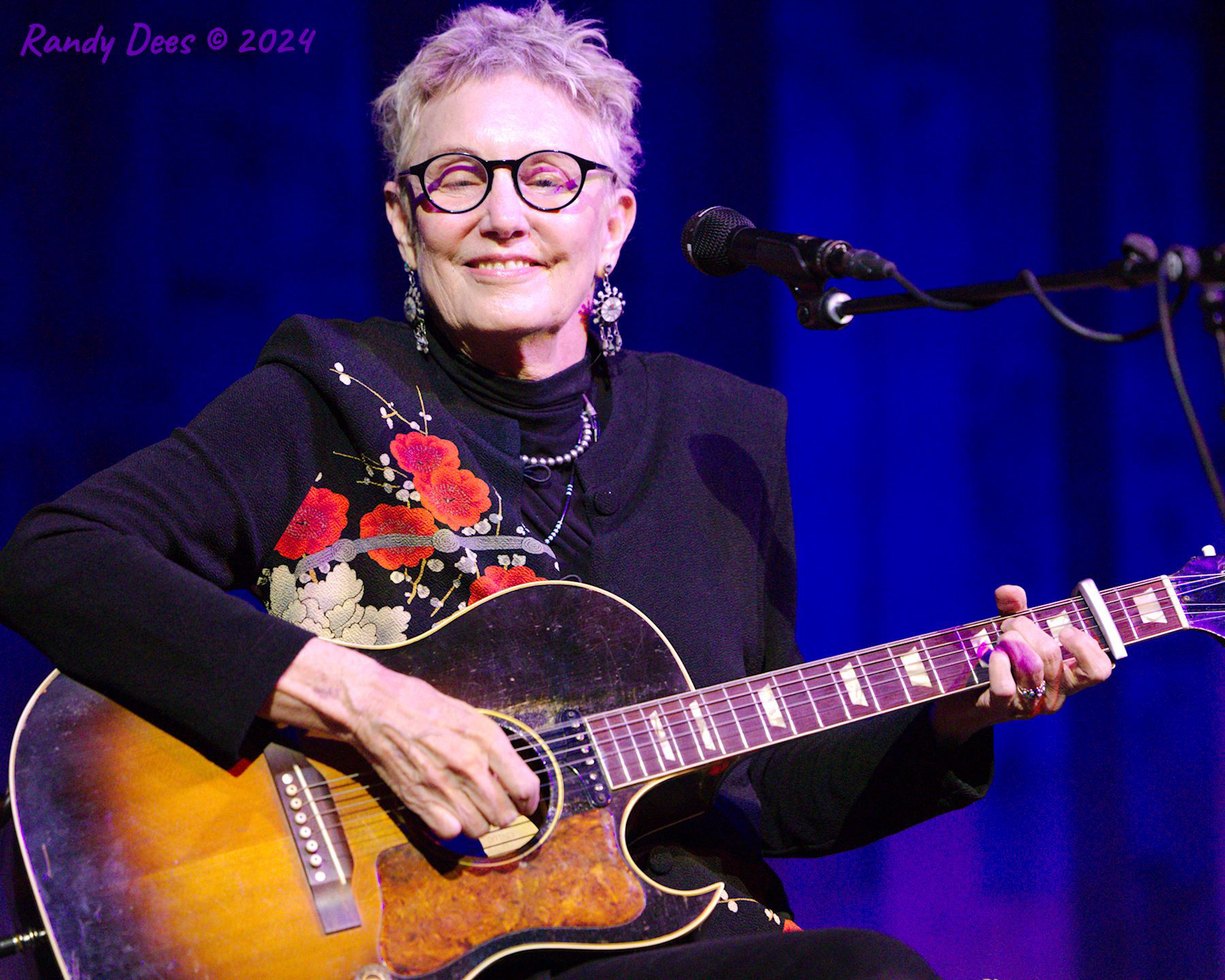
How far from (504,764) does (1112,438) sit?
208 cm

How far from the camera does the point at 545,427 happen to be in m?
1.92

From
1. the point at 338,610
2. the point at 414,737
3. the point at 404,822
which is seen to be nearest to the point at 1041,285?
the point at 414,737

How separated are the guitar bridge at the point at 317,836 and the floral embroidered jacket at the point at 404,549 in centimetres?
7

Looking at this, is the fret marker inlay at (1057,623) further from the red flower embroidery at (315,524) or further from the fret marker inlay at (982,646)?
the red flower embroidery at (315,524)

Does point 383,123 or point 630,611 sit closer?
point 630,611

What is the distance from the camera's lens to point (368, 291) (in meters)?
2.44

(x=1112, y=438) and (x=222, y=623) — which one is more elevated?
(x=1112, y=438)

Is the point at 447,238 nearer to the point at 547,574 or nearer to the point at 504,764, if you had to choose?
the point at 547,574

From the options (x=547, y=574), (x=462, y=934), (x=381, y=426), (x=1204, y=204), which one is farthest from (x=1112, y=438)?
(x=462, y=934)

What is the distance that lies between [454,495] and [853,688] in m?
0.66

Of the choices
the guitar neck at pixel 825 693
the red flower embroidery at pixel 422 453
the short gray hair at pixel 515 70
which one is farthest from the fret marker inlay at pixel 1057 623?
the short gray hair at pixel 515 70

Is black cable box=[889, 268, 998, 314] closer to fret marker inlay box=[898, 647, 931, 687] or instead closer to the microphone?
the microphone

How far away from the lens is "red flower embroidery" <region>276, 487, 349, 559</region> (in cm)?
168

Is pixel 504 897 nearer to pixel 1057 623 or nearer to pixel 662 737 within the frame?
pixel 662 737
